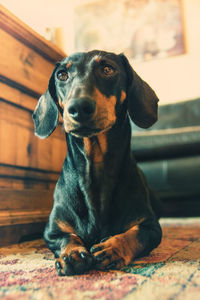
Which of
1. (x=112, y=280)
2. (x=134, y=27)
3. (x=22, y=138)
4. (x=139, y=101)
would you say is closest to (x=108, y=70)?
(x=139, y=101)

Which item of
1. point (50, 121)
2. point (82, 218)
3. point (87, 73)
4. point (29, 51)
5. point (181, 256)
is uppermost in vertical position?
point (29, 51)

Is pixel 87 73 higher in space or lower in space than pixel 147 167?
higher

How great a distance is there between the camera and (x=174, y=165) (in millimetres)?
2676

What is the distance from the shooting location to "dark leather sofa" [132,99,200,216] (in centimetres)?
258

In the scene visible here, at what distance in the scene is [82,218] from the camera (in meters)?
1.24

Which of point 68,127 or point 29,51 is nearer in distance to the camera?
point 68,127

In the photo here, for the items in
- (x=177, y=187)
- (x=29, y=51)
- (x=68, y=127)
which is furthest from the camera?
(x=177, y=187)

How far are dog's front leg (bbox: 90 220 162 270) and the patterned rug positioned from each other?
3 cm

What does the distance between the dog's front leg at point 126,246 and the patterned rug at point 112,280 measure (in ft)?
0.10

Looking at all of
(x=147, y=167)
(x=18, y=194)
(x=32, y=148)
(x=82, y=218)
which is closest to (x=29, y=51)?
(x=32, y=148)

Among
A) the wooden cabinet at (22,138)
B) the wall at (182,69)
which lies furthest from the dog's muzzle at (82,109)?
the wall at (182,69)

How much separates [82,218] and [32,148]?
0.70 meters

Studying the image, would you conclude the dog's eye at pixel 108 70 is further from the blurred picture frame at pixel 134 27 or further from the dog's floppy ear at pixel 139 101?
the blurred picture frame at pixel 134 27

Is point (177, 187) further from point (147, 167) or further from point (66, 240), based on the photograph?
point (66, 240)
